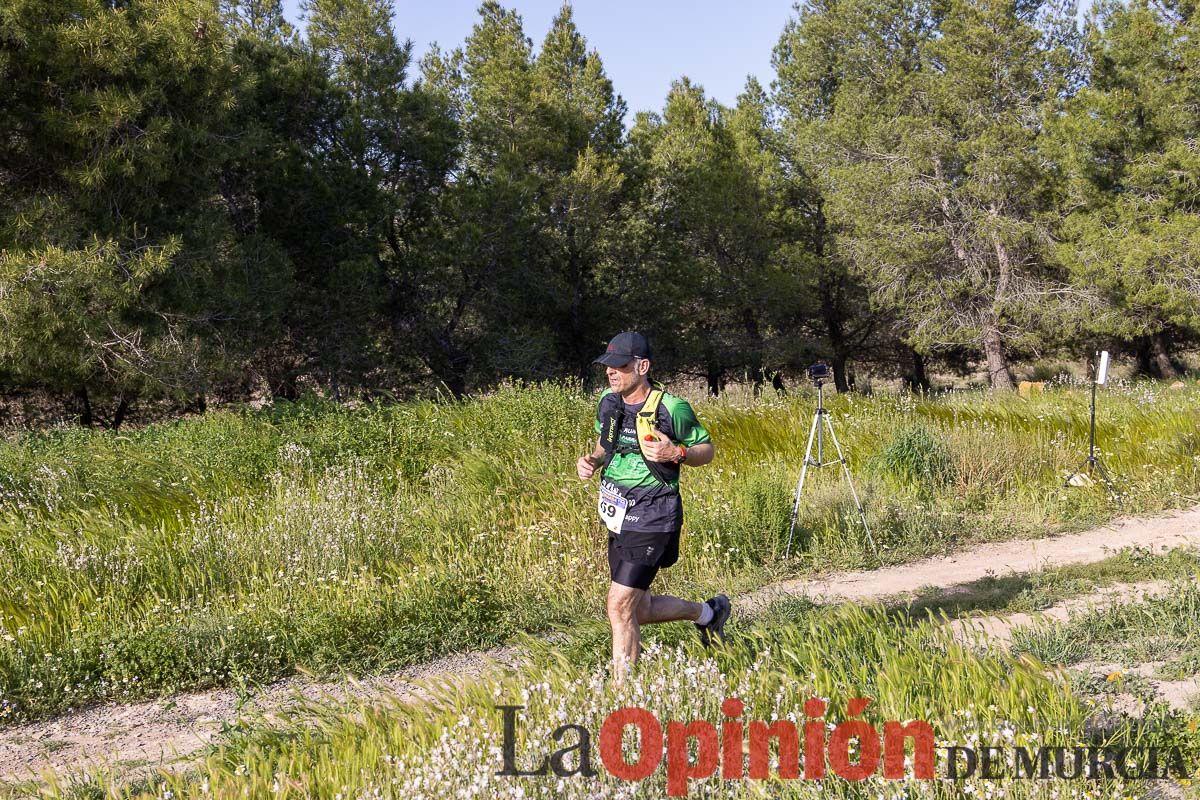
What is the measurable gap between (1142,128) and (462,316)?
17721mm

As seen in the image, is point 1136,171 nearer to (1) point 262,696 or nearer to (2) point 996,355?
(2) point 996,355

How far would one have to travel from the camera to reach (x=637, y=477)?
15.9 feet

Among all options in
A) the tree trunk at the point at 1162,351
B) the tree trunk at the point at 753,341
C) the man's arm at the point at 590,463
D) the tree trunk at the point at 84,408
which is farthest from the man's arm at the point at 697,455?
the tree trunk at the point at 1162,351

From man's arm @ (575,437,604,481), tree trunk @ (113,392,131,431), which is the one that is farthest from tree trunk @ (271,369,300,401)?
man's arm @ (575,437,604,481)

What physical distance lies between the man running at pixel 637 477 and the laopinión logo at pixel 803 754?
0.68 metres

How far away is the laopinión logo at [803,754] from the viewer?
358 centimetres

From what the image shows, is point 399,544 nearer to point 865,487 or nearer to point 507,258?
point 865,487

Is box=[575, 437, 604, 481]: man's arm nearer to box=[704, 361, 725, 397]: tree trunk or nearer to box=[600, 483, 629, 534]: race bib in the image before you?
box=[600, 483, 629, 534]: race bib

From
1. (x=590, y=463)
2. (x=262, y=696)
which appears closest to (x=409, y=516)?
(x=262, y=696)

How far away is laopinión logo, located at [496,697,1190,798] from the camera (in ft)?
11.8

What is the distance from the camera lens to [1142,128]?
77.4 feet

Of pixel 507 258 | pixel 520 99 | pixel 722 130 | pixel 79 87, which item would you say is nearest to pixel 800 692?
pixel 79 87

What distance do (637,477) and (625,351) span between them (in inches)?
25.8

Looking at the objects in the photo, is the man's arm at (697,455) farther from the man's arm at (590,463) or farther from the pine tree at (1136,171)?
the pine tree at (1136,171)
